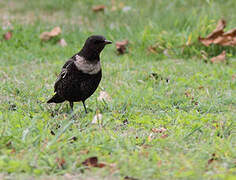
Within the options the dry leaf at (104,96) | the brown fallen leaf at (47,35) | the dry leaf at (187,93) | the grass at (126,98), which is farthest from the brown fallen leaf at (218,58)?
the brown fallen leaf at (47,35)

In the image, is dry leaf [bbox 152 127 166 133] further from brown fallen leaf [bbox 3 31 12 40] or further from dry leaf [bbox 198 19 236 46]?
brown fallen leaf [bbox 3 31 12 40]

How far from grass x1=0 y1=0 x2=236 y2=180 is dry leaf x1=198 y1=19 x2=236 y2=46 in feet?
0.60

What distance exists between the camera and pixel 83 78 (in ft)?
15.1

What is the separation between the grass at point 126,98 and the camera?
10.8ft

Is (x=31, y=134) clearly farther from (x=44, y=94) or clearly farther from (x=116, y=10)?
(x=116, y=10)

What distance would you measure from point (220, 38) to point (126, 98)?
246cm

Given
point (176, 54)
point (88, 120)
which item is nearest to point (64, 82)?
point (88, 120)

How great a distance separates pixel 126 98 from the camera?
5.25m

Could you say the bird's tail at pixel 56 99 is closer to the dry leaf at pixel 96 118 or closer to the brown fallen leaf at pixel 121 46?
the dry leaf at pixel 96 118

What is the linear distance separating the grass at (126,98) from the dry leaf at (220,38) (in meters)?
0.18

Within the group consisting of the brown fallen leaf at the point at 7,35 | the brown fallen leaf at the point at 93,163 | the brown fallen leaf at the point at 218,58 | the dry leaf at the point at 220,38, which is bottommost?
the brown fallen leaf at the point at 93,163

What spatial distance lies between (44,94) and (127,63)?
177 cm

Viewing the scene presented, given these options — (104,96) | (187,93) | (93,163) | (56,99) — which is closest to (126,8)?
(187,93)

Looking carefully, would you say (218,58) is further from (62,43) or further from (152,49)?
(62,43)
